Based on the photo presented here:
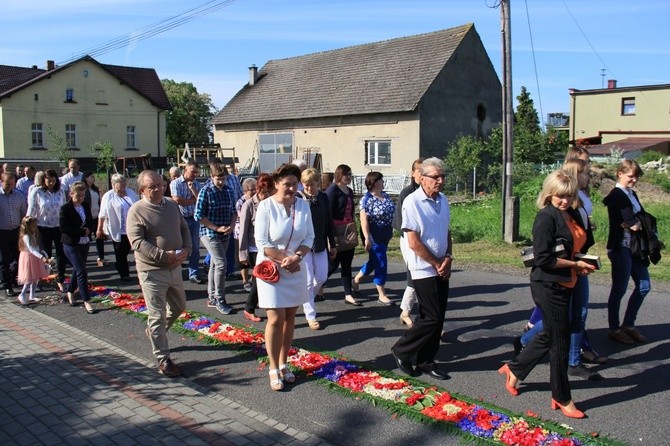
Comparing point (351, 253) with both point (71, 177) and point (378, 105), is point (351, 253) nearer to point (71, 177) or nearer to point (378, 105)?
point (71, 177)

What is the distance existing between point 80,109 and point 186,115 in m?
28.9

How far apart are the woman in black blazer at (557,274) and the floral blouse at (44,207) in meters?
7.48

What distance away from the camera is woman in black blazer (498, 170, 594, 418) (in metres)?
4.50

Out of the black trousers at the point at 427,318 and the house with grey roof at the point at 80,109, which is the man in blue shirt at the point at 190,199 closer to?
the black trousers at the point at 427,318

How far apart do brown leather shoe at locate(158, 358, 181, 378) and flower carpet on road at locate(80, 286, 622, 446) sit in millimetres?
852

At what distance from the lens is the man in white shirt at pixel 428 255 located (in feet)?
17.0

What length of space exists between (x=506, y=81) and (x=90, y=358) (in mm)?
10912

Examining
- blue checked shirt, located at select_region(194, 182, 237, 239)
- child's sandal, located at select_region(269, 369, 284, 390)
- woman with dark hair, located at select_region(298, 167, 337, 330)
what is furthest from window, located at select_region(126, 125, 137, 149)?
child's sandal, located at select_region(269, 369, 284, 390)

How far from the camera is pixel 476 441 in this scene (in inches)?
163

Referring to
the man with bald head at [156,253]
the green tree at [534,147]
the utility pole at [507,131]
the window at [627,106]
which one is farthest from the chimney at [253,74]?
the man with bald head at [156,253]

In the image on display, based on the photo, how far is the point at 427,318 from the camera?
17.1 ft

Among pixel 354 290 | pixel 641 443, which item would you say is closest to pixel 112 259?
pixel 354 290

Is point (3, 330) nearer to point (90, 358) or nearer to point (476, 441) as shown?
point (90, 358)

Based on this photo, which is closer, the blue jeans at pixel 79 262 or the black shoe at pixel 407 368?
the black shoe at pixel 407 368
